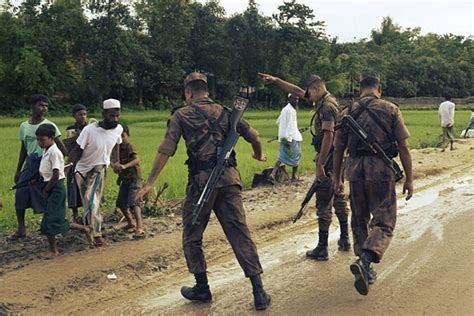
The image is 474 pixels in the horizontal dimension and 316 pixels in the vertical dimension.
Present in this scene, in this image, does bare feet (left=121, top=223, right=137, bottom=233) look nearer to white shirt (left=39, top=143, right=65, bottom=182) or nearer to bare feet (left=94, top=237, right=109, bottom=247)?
bare feet (left=94, top=237, right=109, bottom=247)

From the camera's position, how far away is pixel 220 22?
4859 cm

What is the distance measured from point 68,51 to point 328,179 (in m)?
39.7

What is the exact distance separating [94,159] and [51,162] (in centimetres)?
52

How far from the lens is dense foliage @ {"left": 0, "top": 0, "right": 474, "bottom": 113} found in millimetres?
39719

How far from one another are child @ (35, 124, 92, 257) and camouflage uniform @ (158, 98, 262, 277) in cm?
174

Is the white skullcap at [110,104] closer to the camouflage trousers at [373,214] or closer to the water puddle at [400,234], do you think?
the water puddle at [400,234]

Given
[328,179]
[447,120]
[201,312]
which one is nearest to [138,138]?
[447,120]

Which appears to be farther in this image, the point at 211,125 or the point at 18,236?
the point at 18,236

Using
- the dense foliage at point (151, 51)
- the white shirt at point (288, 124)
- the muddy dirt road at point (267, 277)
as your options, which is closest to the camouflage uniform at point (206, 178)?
the muddy dirt road at point (267, 277)

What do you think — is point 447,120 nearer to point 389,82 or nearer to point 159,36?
point 159,36

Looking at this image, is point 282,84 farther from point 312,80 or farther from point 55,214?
point 55,214

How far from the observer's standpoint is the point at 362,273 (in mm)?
4430

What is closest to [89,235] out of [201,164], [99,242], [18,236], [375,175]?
[99,242]

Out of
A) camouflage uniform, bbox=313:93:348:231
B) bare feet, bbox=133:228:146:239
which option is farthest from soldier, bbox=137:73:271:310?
bare feet, bbox=133:228:146:239
